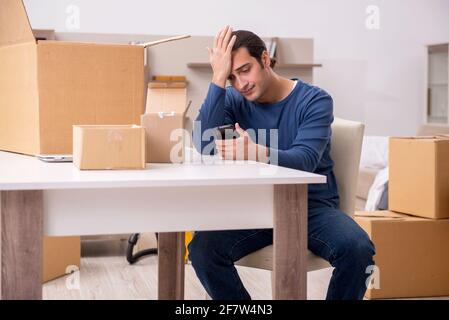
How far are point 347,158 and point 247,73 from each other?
395 millimetres

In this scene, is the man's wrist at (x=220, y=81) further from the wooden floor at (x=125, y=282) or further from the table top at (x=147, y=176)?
the wooden floor at (x=125, y=282)

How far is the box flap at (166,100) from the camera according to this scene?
1807 mm

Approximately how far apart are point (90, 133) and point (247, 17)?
5.07 metres

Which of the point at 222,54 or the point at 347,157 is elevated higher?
the point at 222,54

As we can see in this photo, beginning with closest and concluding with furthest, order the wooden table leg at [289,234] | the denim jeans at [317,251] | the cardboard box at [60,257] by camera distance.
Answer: the wooden table leg at [289,234]
the denim jeans at [317,251]
the cardboard box at [60,257]

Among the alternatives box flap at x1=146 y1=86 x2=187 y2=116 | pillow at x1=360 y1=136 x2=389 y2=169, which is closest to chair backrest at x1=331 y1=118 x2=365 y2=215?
box flap at x1=146 y1=86 x2=187 y2=116

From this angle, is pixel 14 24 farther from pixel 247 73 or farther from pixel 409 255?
pixel 409 255

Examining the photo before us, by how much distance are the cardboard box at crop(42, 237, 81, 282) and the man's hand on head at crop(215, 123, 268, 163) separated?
161cm

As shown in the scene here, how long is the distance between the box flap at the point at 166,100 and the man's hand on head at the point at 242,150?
15 cm

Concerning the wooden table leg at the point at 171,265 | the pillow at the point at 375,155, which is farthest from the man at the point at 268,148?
the pillow at the point at 375,155

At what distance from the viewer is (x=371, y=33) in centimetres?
664

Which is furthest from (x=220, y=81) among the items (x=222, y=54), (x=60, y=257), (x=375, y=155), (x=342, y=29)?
(x=342, y=29)

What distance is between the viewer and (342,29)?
653cm
